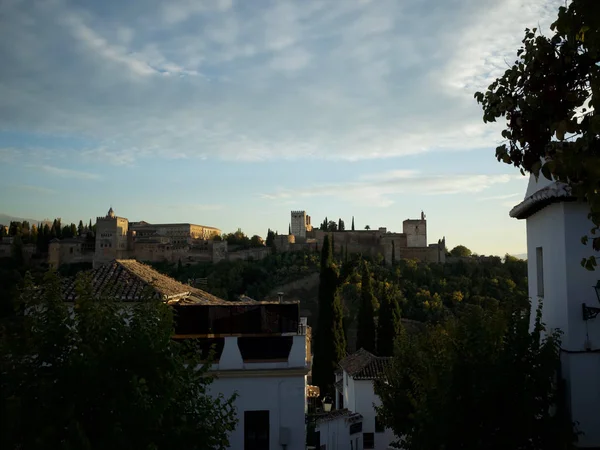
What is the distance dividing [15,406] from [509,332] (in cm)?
640

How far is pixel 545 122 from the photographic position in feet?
16.5

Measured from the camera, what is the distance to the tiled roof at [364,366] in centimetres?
2178

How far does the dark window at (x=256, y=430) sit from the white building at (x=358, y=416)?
6707mm

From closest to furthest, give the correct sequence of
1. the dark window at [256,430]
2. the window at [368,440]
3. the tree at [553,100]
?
the tree at [553,100], the dark window at [256,430], the window at [368,440]

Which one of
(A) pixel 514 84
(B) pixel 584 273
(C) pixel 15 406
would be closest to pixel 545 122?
(A) pixel 514 84

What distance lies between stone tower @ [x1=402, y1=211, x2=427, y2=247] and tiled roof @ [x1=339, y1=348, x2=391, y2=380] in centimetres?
5804

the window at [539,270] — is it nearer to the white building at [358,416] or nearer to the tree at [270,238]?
the white building at [358,416]

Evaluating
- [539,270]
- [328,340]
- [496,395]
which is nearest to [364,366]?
[328,340]

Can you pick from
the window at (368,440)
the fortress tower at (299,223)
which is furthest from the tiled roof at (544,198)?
the fortress tower at (299,223)

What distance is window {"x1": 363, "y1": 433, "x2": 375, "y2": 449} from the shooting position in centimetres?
2055

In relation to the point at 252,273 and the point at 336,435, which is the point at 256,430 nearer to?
the point at 336,435

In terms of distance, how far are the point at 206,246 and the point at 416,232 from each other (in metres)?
33.3

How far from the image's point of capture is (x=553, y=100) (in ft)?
16.1

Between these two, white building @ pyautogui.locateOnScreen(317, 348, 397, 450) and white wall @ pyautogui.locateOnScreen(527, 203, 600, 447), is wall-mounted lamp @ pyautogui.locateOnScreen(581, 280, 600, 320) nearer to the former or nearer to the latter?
white wall @ pyautogui.locateOnScreen(527, 203, 600, 447)
